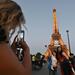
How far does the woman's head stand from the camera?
6.24 ft

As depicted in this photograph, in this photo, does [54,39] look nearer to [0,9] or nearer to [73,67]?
[73,67]

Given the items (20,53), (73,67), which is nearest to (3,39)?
(20,53)

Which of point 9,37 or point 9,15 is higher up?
point 9,15

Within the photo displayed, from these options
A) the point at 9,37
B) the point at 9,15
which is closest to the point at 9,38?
the point at 9,37

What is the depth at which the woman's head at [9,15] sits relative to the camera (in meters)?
1.90

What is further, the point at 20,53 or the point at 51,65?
the point at 51,65

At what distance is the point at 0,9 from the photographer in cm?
192

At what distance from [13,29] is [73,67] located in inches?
319

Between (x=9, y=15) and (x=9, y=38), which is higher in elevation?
(x=9, y=15)

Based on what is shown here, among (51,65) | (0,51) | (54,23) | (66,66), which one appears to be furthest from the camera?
(54,23)

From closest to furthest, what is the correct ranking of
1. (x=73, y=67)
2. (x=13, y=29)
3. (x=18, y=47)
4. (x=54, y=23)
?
(x=13, y=29), (x=18, y=47), (x=73, y=67), (x=54, y=23)

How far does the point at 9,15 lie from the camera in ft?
6.35

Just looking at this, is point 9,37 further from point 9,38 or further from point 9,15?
point 9,15

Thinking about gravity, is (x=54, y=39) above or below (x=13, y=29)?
below
